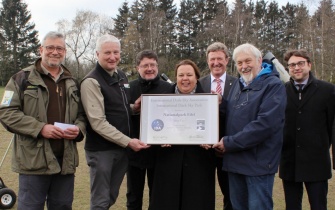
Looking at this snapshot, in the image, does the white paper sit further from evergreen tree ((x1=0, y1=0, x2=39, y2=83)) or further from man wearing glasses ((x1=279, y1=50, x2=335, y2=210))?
evergreen tree ((x1=0, y1=0, x2=39, y2=83))

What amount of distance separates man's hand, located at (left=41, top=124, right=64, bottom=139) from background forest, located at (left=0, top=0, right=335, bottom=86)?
32423 millimetres

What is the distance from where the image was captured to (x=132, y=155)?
4285 millimetres

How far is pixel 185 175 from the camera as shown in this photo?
3775 millimetres

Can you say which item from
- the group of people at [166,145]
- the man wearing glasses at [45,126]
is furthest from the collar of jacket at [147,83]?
the man wearing glasses at [45,126]

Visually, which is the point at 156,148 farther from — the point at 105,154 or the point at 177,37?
the point at 177,37

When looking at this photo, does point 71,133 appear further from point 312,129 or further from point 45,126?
point 312,129

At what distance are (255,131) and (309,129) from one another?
3.27ft

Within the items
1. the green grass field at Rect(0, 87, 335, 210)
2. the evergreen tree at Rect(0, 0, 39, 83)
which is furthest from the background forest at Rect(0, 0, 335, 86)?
the green grass field at Rect(0, 87, 335, 210)

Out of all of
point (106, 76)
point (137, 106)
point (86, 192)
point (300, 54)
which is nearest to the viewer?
point (106, 76)

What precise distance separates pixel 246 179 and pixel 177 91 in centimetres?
124

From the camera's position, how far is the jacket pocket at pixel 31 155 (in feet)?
11.0

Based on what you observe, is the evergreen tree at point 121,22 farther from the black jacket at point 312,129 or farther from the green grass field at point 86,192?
the black jacket at point 312,129

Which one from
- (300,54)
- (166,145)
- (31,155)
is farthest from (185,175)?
(300,54)

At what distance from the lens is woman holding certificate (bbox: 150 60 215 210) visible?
12.4 feet
